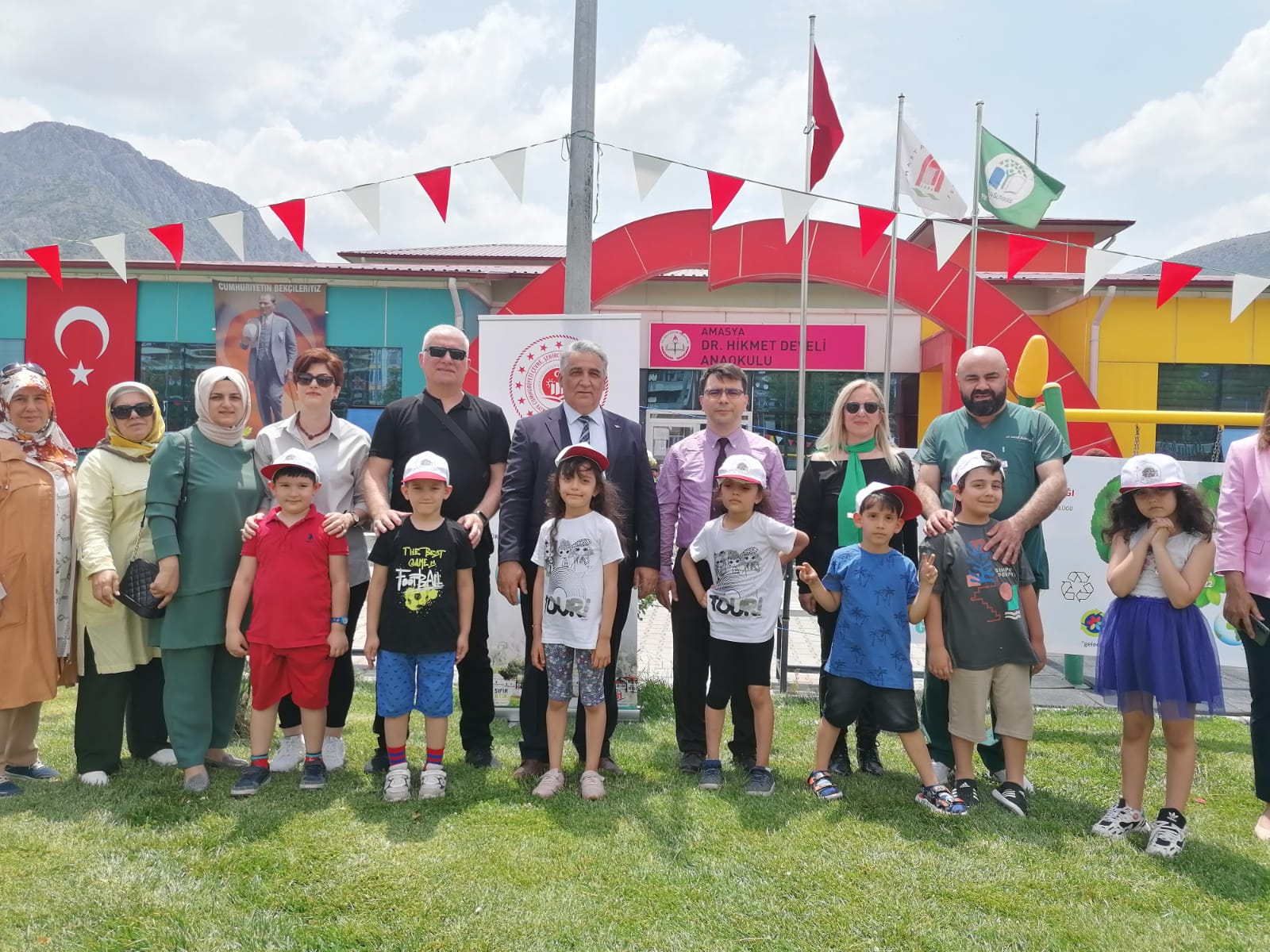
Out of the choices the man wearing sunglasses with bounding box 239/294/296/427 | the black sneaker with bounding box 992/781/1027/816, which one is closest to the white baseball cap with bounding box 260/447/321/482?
the black sneaker with bounding box 992/781/1027/816

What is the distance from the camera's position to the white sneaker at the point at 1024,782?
3695mm

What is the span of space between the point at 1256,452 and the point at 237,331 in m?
17.1

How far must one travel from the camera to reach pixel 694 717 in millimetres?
4074

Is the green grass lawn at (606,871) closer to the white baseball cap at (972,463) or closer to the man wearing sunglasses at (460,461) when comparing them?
the man wearing sunglasses at (460,461)

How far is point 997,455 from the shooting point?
3.83 meters

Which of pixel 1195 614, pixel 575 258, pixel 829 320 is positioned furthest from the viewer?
pixel 829 320

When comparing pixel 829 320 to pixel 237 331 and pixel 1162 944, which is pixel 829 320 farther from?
pixel 1162 944

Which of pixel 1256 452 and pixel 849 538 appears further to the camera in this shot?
pixel 849 538

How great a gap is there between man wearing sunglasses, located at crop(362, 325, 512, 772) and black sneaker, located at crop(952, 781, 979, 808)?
206 centimetres

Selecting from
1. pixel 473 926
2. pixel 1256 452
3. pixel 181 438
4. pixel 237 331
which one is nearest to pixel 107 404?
pixel 181 438

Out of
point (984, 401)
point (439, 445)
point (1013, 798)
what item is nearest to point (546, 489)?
point (439, 445)

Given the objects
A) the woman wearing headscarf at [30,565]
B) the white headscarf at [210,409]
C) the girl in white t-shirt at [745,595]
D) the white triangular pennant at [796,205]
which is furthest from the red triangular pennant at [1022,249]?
the woman wearing headscarf at [30,565]

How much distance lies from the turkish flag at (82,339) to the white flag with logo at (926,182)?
584 inches

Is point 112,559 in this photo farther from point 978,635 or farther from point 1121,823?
point 1121,823
